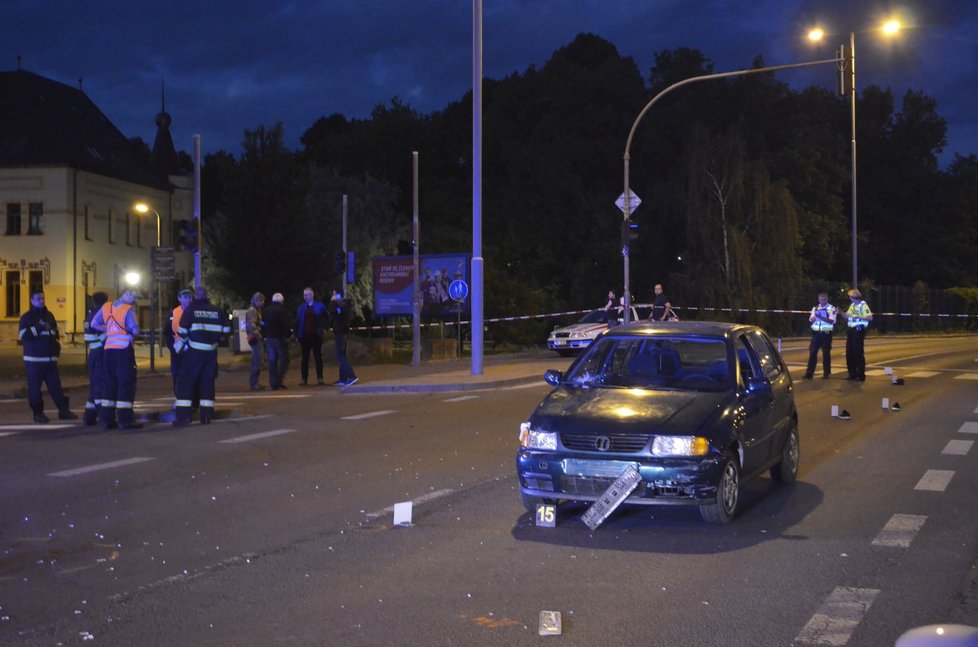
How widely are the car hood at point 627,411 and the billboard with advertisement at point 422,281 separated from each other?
23.3m

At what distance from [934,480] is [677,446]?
3.95 meters

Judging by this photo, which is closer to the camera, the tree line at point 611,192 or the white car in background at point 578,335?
the white car in background at point 578,335

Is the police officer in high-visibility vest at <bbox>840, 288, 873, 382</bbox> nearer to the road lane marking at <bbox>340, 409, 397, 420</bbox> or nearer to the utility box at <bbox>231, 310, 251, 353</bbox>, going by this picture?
the road lane marking at <bbox>340, 409, 397, 420</bbox>

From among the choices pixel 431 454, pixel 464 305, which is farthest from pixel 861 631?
pixel 464 305

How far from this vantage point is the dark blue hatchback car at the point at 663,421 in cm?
838

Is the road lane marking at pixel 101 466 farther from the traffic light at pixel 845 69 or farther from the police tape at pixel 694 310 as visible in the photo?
the police tape at pixel 694 310

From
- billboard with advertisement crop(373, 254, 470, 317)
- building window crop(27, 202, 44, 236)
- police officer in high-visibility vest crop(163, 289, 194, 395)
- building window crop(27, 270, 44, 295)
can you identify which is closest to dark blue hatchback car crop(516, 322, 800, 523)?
police officer in high-visibility vest crop(163, 289, 194, 395)

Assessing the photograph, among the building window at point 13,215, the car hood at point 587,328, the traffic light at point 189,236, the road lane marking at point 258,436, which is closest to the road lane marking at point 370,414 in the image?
the road lane marking at point 258,436

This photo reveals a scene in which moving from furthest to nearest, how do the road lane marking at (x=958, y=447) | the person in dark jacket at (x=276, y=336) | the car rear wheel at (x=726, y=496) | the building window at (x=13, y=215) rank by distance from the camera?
the building window at (x=13, y=215) → the person in dark jacket at (x=276, y=336) → the road lane marking at (x=958, y=447) → the car rear wheel at (x=726, y=496)

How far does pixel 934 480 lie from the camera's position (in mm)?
11062

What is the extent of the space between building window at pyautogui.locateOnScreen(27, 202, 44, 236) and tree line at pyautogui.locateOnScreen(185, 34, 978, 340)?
710 cm

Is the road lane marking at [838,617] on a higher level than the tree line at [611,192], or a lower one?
lower

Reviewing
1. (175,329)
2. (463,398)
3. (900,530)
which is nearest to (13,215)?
(463,398)

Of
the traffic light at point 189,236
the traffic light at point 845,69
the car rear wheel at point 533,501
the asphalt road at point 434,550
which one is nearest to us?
the asphalt road at point 434,550
